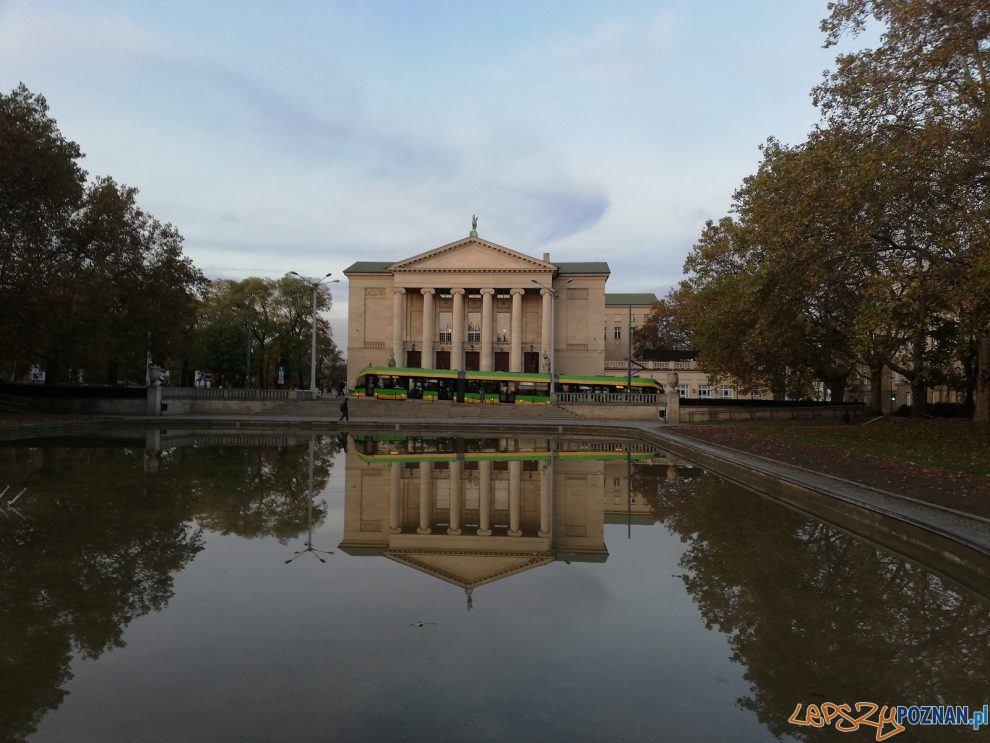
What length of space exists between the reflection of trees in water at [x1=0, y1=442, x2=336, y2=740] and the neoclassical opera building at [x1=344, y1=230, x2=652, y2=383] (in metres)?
61.0

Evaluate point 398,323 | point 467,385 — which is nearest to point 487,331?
point 398,323

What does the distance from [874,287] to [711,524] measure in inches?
422

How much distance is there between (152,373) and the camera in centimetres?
4419

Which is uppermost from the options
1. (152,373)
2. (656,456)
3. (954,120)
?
(954,120)

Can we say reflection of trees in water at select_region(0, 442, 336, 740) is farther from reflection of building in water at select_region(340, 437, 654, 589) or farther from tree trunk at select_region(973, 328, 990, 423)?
tree trunk at select_region(973, 328, 990, 423)

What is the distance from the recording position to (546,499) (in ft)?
41.1

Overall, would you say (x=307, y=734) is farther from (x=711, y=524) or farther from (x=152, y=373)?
(x=152, y=373)

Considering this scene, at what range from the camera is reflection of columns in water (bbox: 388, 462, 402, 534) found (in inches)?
390

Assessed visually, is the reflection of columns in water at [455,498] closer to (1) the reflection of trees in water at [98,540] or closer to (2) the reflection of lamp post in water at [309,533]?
(2) the reflection of lamp post in water at [309,533]

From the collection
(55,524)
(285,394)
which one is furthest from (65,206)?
(55,524)

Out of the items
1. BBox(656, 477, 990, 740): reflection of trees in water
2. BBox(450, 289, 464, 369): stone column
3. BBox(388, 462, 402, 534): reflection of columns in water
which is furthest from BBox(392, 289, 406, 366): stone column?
BBox(656, 477, 990, 740): reflection of trees in water

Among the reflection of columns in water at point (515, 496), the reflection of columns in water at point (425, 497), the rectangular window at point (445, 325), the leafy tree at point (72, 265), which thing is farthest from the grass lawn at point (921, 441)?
the rectangular window at point (445, 325)

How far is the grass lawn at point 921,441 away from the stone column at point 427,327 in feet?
170

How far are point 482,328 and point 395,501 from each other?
6665 centimetres
